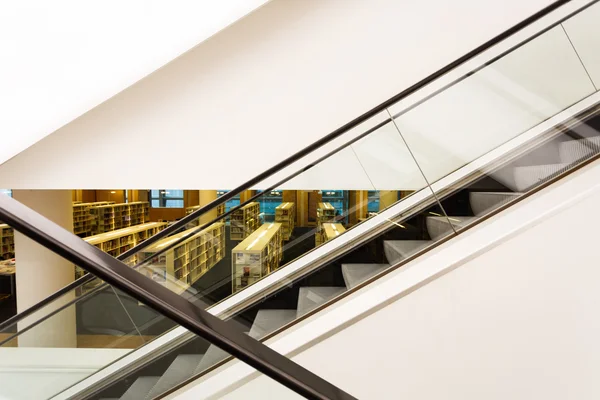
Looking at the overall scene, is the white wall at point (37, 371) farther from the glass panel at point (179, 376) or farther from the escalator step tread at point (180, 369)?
the escalator step tread at point (180, 369)

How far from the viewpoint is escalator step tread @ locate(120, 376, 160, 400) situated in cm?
148

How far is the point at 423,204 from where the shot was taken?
6.46 ft

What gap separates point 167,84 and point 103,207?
9.18 meters

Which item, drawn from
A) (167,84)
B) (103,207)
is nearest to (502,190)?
(167,84)

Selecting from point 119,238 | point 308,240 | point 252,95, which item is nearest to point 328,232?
point 308,240

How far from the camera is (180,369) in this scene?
5.23 ft

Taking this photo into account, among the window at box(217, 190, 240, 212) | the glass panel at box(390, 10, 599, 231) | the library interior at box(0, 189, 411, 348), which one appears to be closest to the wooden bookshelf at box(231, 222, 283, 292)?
the library interior at box(0, 189, 411, 348)

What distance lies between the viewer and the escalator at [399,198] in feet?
5.40

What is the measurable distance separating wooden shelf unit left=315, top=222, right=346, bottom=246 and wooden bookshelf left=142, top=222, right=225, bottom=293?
75cm

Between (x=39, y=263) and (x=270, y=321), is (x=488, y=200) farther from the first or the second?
(x=39, y=263)

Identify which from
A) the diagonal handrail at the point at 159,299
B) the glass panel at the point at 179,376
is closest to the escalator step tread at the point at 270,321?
the glass panel at the point at 179,376

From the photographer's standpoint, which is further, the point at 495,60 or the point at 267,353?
the point at 495,60

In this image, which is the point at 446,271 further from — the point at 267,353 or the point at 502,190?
the point at 267,353

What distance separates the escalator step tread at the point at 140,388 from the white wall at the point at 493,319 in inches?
8.2
